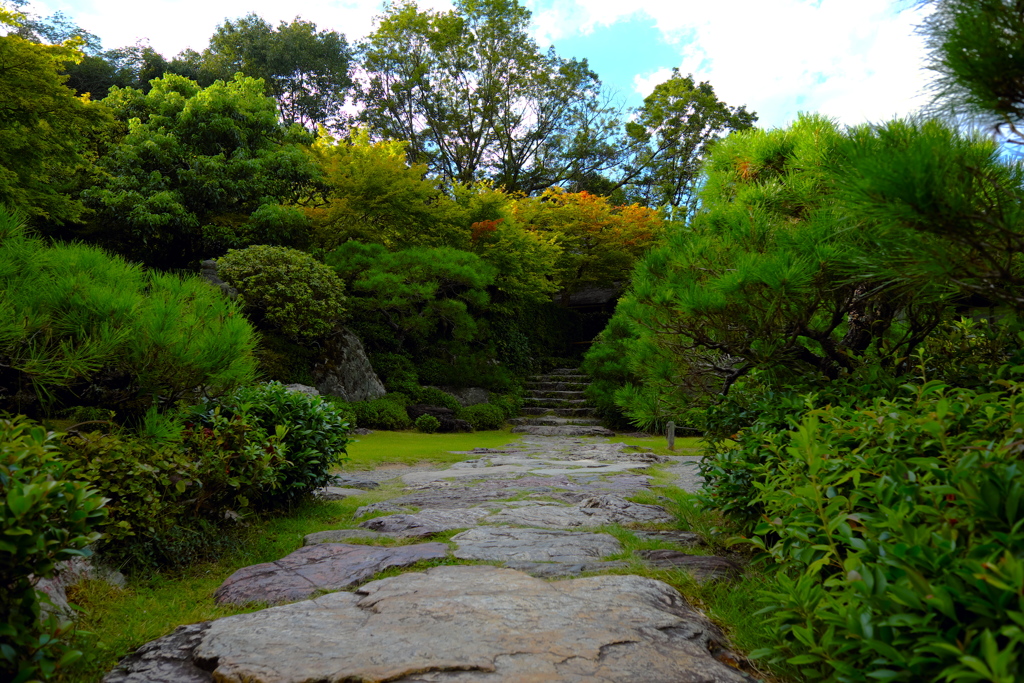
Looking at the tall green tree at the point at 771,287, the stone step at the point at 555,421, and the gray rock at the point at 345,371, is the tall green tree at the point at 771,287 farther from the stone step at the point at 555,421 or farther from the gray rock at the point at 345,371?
the stone step at the point at 555,421

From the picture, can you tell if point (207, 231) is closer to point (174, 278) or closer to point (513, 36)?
point (174, 278)

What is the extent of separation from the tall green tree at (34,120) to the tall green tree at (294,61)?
1444cm

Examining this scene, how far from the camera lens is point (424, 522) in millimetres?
3648

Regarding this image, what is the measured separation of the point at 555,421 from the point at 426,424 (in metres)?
2.95

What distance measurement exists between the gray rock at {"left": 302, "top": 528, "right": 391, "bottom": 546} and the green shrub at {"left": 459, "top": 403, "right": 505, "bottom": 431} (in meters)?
7.99

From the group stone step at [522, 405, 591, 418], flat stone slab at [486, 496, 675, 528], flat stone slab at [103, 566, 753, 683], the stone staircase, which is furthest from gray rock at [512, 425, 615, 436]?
flat stone slab at [103, 566, 753, 683]

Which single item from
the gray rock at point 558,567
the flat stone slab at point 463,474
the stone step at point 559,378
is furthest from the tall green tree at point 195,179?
the gray rock at point 558,567

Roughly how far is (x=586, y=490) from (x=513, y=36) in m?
18.5

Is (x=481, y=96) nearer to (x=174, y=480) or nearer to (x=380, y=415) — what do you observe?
(x=380, y=415)

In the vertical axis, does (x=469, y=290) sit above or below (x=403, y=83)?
below

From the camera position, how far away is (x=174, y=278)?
3.57 metres

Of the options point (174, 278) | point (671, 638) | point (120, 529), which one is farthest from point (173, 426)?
point (671, 638)

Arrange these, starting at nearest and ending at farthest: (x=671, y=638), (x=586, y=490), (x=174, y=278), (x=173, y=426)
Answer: (x=671, y=638), (x=173, y=426), (x=174, y=278), (x=586, y=490)

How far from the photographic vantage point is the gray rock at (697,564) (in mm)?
2730
